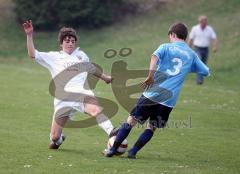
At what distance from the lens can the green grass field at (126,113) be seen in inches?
412

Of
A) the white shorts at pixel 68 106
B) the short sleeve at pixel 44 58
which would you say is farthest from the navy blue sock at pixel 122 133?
the short sleeve at pixel 44 58

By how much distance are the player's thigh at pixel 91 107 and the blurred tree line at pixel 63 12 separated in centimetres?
2457

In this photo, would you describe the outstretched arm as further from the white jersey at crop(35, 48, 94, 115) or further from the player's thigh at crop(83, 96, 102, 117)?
the player's thigh at crop(83, 96, 102, 117)

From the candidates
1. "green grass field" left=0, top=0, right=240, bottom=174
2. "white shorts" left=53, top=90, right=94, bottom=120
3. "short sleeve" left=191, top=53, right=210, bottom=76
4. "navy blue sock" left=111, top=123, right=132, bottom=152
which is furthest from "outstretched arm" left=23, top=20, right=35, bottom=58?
"short sleeve" left=191, top=53, right=210, bottom=76

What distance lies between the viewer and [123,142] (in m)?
11.0

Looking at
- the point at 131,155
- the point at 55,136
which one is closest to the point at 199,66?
the point at 131,155

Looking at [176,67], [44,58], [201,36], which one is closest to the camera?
[176,67]

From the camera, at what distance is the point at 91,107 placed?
1127 cm

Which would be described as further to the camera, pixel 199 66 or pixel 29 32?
pixel 199 66

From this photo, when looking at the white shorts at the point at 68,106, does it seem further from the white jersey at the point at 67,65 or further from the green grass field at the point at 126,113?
the green grass field at the point at 126,113

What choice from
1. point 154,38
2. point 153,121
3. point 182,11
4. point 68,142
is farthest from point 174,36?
point 182,11

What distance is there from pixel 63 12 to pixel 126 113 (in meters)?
19.4

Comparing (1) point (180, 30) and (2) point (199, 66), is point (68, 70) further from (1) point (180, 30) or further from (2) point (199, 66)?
(2) point (199, 66)

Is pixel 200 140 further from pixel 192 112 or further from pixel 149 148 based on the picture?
pixel 192 112
